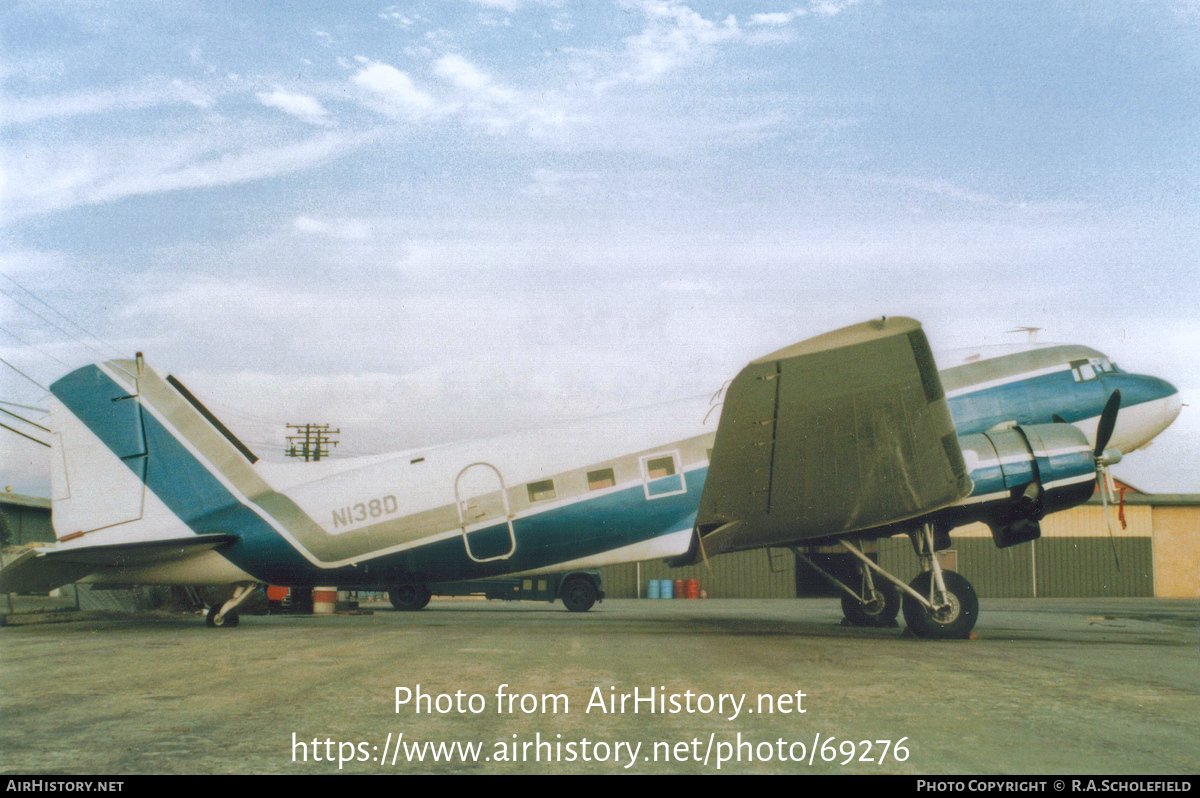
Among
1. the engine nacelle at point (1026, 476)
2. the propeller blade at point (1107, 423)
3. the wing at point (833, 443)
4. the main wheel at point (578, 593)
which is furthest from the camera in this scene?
the main wheel at point (578, 593)

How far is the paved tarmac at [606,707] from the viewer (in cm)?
475

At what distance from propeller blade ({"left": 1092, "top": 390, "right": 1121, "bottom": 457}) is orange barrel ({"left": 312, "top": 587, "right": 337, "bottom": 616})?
1820 cm

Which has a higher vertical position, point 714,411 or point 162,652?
point 714,411

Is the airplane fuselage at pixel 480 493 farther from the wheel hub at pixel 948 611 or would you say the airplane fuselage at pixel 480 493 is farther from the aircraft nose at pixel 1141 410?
the wheel hub at pixel 948 611

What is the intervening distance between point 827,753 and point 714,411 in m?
8.12

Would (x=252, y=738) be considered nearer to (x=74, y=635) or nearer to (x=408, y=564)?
(x=408, y=564)

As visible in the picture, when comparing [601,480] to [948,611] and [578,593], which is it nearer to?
[948,611]

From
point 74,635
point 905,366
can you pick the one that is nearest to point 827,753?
point 905,366

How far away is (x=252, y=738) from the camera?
16.9ft

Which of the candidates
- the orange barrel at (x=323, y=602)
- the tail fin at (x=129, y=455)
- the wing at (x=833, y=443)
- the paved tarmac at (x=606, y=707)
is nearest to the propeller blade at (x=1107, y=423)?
the paved tarmac at (x=606, y=707)

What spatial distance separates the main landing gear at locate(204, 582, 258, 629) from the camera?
13.1 metres

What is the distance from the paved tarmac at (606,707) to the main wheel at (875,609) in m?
3.64

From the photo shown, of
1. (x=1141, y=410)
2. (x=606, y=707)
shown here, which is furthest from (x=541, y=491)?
(x=1141, y=410)

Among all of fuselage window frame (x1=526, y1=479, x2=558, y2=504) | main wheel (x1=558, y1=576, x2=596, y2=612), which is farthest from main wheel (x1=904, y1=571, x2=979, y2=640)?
main wheel (x1=558, y1=576, x2=596, y2=612)
